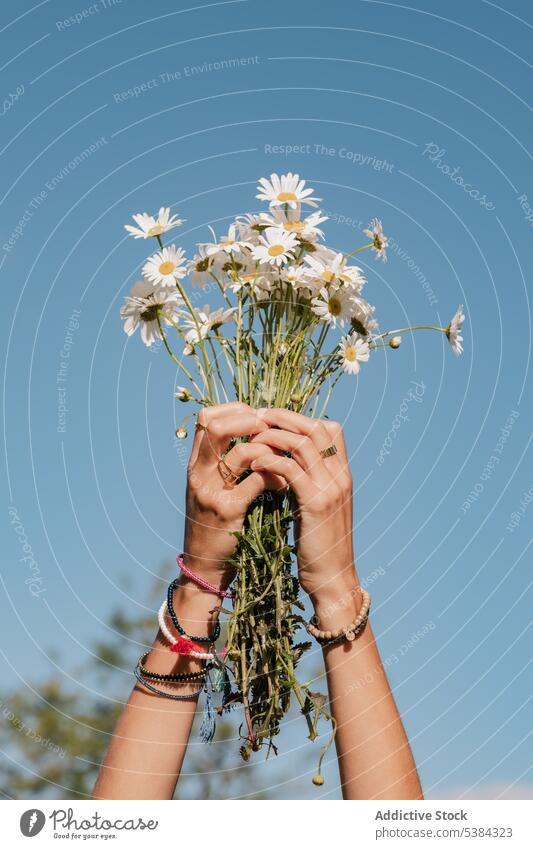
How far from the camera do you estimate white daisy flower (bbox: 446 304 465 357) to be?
347 cm

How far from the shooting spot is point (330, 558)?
2.94 meters

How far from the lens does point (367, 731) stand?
2705 millimetres

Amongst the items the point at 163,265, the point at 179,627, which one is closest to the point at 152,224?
the point at 163,265

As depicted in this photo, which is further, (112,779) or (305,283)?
(305,283)

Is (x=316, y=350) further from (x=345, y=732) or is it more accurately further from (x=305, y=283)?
(x=345, y=732)

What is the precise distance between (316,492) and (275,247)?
926 mm

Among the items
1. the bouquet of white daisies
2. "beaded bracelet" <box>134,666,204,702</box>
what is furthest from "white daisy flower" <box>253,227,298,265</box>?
"beaded bracelet" <box>134,666,204,702</box>

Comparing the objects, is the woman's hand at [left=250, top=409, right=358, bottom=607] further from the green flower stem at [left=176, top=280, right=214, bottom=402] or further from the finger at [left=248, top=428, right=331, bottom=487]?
the green flower stem at [left=176, top=280, right=214, bottom=402]

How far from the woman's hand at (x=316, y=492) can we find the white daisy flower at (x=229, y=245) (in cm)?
63

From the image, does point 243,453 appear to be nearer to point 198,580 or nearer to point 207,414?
point 207,414
